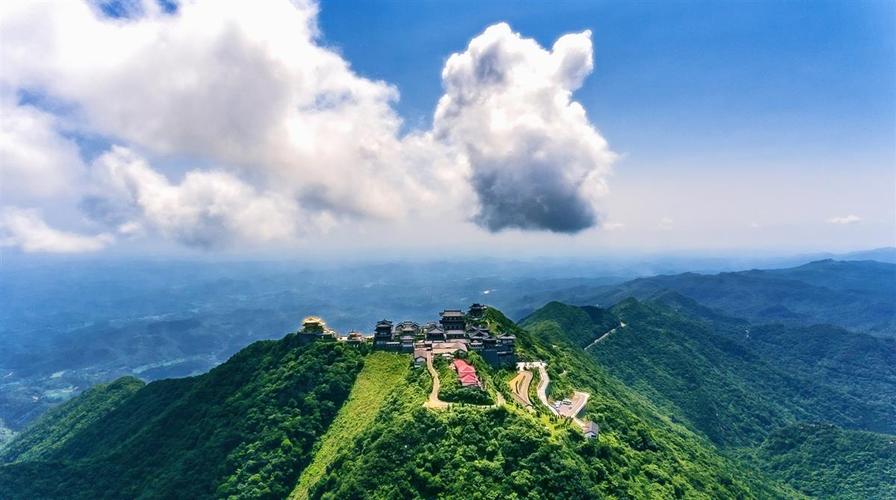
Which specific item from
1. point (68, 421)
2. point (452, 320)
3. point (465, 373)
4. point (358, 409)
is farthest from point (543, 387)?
point (68, 421)

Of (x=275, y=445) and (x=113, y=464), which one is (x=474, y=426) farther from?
(x=113, y=464)

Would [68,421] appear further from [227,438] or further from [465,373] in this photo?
[465,373]

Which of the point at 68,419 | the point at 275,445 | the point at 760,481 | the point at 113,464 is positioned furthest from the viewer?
the point at 68,419

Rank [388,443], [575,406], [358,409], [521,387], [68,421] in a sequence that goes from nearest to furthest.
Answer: [388,443], [358,409], [575,406], [521,387], [68,421]

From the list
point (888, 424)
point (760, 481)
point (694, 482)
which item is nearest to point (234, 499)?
point (694, 482)

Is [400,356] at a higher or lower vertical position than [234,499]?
higher

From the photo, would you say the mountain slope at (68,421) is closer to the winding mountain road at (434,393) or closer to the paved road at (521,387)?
the winding mountain road at (434,393)
